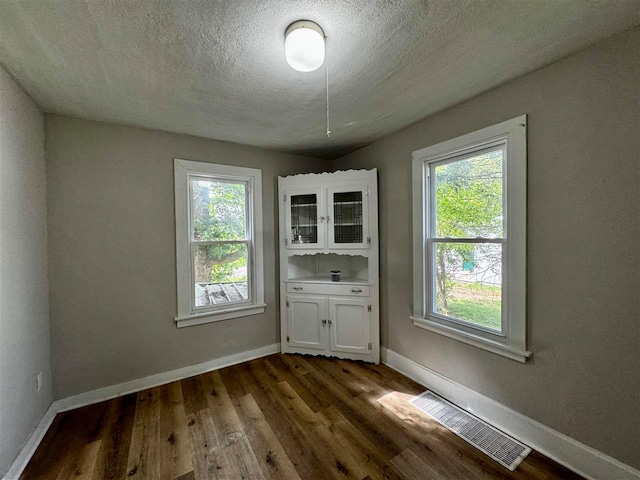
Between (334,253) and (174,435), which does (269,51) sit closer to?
(334,253)

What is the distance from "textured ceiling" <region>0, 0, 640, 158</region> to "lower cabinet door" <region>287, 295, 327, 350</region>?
1.96 meters

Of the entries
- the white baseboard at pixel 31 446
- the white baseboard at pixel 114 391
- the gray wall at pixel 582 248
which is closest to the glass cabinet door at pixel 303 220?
the white baseboard at pixel 114 391

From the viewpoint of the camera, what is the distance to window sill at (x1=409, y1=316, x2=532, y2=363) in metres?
1.76

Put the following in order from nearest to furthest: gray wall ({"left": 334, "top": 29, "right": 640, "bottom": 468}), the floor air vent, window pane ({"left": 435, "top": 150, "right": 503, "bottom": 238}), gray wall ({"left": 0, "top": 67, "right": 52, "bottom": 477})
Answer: gray wall ({"left": 334, "top": 29, "right": 640, "bottom": 468}), gray wall ({"left": 0, "top": 67, "right": 52, "bottom": 477}), the floor air vent, window pane ({"left": 435, "top": 150, "right": 503, "bottom": 238})

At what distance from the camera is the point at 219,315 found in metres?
2.80

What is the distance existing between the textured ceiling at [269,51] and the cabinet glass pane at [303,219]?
105cm

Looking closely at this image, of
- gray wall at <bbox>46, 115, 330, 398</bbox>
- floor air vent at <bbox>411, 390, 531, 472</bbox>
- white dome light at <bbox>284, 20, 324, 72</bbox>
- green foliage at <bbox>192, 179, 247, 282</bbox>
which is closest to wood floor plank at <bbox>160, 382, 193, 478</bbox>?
gray wall at <bbox>46, 115, 330, 398</bbox>

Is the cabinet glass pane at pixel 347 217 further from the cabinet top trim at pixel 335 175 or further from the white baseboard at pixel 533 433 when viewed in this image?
the white baseboard at pixel 533 433

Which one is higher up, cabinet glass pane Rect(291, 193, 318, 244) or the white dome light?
the white dome light

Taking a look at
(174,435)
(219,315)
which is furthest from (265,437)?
(219,315)

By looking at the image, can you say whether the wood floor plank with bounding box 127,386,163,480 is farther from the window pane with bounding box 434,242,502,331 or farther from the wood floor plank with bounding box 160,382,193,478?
the window pane with bounding box 434,242,502,331

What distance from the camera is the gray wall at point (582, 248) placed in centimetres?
135

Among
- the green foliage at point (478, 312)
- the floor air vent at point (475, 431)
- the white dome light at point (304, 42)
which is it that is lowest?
the floor air vent at point (475, 431)

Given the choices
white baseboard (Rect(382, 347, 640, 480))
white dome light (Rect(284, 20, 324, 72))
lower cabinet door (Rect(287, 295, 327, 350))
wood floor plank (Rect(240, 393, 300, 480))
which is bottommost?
wood floor plank (Rect(240, 393, 300, 480))
